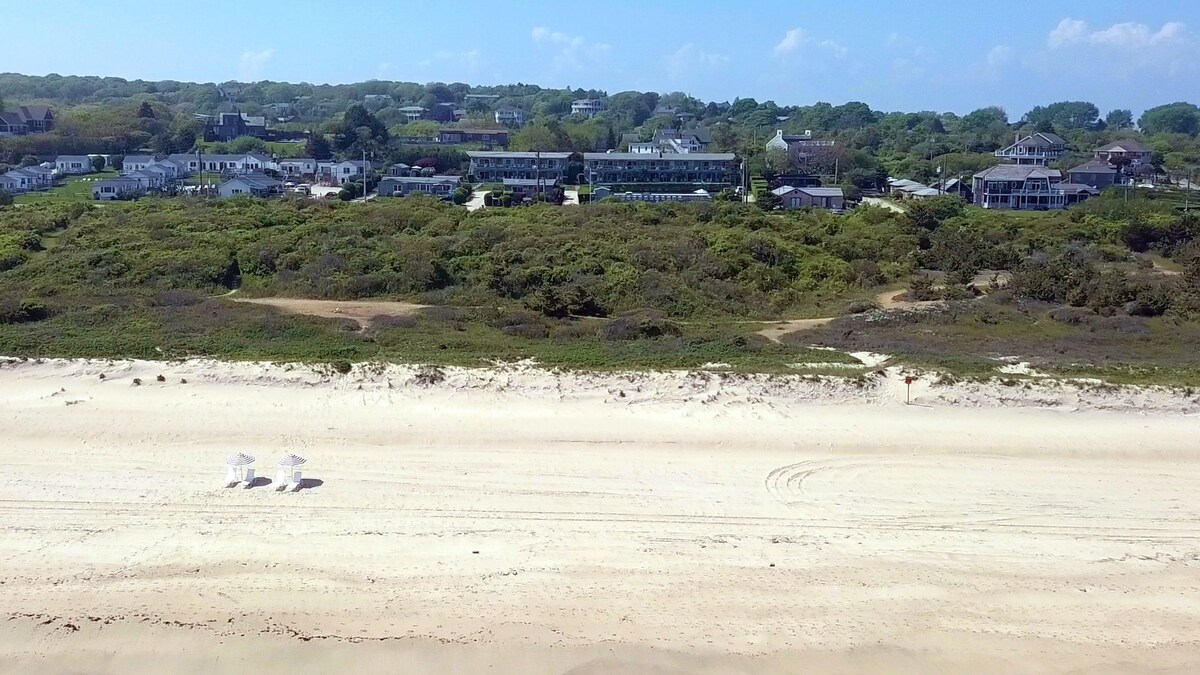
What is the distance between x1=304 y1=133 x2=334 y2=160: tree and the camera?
208 feet

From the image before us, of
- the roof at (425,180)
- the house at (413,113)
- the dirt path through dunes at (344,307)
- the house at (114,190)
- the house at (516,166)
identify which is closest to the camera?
the dirt path through dunes at (344,307)

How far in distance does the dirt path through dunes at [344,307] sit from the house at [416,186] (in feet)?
89.1

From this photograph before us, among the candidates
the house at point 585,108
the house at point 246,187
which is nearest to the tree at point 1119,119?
the house at point 585,108

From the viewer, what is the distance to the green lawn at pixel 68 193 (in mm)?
43416

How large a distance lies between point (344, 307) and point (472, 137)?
194 feet

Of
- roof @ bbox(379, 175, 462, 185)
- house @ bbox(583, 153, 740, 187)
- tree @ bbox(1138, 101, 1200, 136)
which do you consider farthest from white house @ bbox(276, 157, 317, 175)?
tree @ bbox(1138, 101, 1200, 136)

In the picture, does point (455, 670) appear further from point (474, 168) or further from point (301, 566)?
point (474, 168)

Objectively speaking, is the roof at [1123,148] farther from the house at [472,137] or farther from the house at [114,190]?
the house at [114,190]

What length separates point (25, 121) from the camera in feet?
224

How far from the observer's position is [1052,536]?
11.5 m

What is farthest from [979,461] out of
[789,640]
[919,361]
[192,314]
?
[192,314]

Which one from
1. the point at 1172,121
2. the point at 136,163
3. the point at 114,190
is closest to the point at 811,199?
the point at 114,190

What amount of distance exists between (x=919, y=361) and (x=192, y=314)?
1435 centimetres

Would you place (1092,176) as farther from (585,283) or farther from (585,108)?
(585,108)
